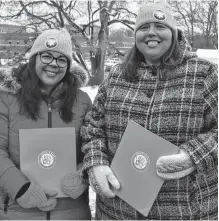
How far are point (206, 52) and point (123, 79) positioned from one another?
21.2 feet

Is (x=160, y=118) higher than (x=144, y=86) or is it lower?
lower

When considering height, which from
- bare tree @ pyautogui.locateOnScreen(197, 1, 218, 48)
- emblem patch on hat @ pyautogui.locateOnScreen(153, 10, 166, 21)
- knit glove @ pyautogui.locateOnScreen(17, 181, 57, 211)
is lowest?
knit glove @ pyautogui.locateOnScreen(17, 181, 57, 211)

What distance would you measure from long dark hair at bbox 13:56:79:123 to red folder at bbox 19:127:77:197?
0.11m

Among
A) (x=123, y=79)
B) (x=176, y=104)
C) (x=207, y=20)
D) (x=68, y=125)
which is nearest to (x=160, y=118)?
(x=176, y=104)

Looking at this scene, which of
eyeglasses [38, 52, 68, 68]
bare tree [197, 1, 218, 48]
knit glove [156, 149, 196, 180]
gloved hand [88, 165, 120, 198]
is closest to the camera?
knit glove [156, 149, 196, 180]

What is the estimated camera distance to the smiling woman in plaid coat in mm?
1569

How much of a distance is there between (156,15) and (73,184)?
3.36 feet

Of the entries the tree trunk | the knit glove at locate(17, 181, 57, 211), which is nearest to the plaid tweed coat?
the knit glove at locate(17, 181, 57, 211)

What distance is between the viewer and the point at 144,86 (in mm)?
1731

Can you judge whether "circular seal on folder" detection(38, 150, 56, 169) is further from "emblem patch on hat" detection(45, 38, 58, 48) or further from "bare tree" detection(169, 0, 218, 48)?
"bare tree" detection(169, 0, 218, 48)

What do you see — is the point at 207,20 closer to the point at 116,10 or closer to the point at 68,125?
the point at 116,10

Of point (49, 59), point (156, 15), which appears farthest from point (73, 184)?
point (156, 15)

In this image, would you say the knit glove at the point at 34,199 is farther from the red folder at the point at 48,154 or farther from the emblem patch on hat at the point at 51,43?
the emblem patch on hat at the point at 51,43

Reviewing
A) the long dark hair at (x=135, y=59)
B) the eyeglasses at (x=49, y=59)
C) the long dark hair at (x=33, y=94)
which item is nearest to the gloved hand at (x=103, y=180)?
the long dark hair at (x=33, y=94)
